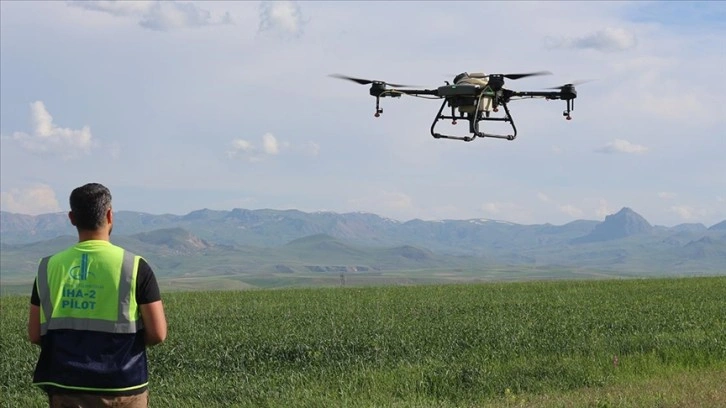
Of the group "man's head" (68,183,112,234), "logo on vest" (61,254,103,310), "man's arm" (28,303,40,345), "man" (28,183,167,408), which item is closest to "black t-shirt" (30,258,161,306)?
"man" (28,183,167,408)

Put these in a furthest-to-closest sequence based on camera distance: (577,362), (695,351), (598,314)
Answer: (598,314)
(695,351)
(577,362)

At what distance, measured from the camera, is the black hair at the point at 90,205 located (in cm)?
620

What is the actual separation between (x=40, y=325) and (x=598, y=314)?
71.0ft

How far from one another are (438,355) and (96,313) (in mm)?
12757

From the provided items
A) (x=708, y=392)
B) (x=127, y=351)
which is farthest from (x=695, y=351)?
(x=127, y=351)

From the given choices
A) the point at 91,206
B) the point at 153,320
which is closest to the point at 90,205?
the point at 91,206

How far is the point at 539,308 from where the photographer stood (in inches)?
1132

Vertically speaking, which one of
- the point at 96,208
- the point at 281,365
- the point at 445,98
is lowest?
the point at 281,365

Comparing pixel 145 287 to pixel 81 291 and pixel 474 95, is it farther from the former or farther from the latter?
pixel 474 95

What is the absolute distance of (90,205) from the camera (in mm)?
6203

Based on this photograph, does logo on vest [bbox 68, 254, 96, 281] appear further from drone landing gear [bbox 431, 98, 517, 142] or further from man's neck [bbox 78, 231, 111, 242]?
drone landing gear [bbox 431, 98, 517, 142]

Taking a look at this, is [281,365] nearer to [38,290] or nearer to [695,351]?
[695,351]

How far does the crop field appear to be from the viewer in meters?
13.6

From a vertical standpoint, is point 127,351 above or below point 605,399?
above
